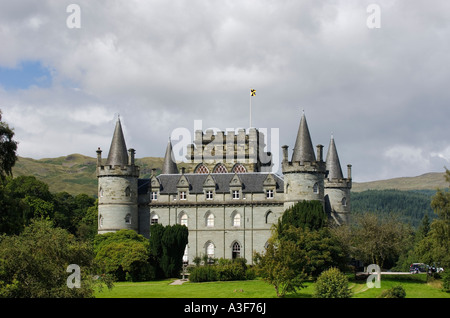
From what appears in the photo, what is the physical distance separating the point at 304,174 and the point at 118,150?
19059mm

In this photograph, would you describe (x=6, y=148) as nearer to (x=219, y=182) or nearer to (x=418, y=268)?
(x=219, y=182)

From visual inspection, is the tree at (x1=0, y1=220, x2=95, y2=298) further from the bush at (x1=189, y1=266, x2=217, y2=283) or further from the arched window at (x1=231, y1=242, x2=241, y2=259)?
the arched window at (x1=231, y1=242, x2=241, y2=259)

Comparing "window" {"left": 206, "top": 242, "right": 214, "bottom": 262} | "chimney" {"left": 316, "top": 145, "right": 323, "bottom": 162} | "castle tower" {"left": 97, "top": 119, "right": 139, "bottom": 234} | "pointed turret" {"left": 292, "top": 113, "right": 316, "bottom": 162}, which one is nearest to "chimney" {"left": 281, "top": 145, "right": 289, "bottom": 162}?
"pointed turret" {"left": 292, "top": 113, "right": 316, "bottom": 162}

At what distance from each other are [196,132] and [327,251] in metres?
30.0

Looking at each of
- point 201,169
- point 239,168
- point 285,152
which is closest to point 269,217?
point 285,152

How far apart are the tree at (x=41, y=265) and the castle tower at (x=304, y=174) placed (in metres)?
28.2

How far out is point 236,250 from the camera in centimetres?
6347

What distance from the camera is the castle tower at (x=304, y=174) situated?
60.0 meters

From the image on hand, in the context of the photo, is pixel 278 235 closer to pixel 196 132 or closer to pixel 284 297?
pixel 284 297

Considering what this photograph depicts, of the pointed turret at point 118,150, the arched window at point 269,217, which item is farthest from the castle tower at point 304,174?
the pointed turret at point 118,150

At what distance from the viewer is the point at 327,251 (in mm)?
49844

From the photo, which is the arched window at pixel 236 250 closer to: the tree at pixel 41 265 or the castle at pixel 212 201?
the castle at pixel 212 201

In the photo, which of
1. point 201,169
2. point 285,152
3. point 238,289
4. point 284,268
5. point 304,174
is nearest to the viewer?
point 284,268

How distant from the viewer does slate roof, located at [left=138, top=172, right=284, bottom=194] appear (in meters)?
64.0
